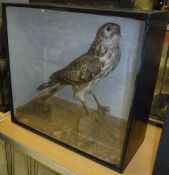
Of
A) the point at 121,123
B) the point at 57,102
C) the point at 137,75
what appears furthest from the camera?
the point at 57,102

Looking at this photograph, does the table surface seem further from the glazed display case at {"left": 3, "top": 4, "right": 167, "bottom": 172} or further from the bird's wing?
the bird's wing

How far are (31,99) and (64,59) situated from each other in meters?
0.20

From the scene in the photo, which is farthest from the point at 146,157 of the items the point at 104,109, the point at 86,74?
the point at 86,74

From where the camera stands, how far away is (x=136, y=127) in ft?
1.87

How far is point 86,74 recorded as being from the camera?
1.91 ft

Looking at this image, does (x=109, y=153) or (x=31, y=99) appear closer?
(x=109, y=153)

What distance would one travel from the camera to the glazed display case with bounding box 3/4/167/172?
49 centimetres

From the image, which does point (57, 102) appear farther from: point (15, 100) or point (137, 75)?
point (137, 75)

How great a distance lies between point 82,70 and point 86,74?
0.05 ft

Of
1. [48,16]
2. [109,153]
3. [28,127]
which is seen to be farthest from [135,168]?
[48,16]

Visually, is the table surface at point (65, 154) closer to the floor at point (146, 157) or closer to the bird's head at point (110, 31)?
the floor at point (146, 157)

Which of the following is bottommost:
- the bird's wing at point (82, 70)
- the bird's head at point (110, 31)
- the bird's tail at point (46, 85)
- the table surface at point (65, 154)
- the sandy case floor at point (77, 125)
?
the table surface at point (65, 154)

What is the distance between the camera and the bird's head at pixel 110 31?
504 mm

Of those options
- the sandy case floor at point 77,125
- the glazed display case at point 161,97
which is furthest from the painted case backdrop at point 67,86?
the glazed display case at point 161,97
